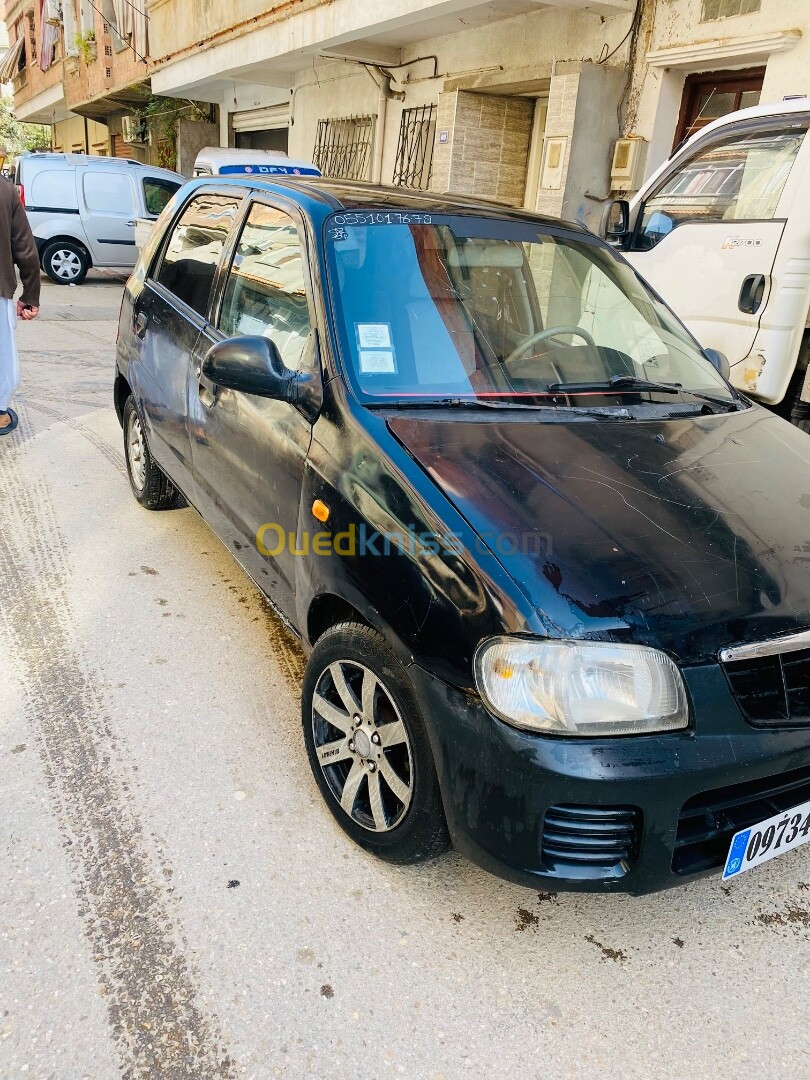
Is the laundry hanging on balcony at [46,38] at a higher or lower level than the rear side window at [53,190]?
higher

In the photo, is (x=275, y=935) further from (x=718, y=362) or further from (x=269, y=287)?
(x=718, y=362)

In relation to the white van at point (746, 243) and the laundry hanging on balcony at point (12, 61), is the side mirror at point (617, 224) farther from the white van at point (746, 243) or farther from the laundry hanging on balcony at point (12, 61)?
the laundry hanging on balcony at point (12, 61)

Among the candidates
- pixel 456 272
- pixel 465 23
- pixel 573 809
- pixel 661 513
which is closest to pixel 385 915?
pixel 573 809

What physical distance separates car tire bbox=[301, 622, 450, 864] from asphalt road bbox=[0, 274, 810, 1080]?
0.47 feet

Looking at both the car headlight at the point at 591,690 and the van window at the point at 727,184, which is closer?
the car headlight at the point at 591,690

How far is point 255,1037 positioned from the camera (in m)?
A: 1.83

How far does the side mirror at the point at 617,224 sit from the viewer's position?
505 centimetres

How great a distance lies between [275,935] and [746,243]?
4.76m

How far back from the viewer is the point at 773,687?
6.24 feet

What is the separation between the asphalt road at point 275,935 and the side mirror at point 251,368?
1.19 m

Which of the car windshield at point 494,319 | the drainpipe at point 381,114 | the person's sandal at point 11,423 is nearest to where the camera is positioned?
the car windshield at point 494,319

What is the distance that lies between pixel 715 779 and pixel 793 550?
2.11 feet

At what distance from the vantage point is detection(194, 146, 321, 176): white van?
1077 centimetres

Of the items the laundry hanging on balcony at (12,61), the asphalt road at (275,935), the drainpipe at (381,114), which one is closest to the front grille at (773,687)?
the asphalt road at (275,935)
